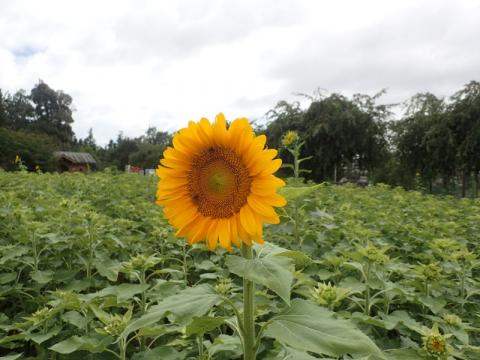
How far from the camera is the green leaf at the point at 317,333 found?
938mm

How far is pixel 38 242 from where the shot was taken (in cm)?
292

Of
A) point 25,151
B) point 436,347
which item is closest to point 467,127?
point 436,347

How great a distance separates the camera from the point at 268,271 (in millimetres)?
1042

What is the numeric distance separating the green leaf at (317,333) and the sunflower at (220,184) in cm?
23

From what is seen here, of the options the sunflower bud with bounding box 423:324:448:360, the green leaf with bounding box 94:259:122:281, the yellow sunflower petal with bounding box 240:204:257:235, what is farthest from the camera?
the green leaf with bounding box 94:259:122:281

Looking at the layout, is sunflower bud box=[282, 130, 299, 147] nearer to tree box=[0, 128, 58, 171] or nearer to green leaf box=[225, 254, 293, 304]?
green leaf box=[225, 254, 293, 304]

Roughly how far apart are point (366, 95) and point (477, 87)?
553 centimetres

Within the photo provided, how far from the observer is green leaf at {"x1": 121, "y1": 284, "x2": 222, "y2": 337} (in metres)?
1.02

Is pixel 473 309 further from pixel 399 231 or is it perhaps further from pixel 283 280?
pixel 283 280

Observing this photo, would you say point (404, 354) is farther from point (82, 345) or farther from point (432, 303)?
point (82, 345)

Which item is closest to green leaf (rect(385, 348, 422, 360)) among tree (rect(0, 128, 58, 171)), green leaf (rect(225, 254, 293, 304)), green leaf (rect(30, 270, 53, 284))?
green leaf (rect(225, 254, 293, 304))

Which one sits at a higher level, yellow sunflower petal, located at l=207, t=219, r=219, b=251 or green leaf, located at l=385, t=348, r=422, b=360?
yellow sunflower petal, located at l=207, t=219, r=219, b=251

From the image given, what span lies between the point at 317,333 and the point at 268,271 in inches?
7.4

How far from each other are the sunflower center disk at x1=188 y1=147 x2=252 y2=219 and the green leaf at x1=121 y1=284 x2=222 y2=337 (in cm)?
22
